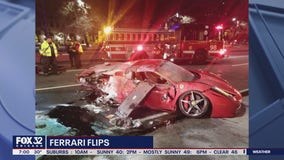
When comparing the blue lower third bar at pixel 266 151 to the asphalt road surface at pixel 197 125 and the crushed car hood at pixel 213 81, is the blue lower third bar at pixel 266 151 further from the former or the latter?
the crushed car hood at pixel 213 81

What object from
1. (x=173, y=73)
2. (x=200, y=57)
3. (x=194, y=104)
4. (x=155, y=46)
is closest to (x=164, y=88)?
(x=173, y=73)

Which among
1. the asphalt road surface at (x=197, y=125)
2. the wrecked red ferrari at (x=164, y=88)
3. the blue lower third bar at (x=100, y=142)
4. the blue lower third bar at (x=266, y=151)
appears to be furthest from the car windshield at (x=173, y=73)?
the blue lower third bar at (x=266, y=151)

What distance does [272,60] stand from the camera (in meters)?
3.46

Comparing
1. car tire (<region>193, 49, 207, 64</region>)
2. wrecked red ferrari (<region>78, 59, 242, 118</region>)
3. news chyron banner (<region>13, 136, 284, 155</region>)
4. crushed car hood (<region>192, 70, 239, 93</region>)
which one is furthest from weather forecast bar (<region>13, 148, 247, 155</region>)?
car tire (<region>193, 49, 207, 64</region>)

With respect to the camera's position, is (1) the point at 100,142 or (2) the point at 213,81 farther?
(2) the point at 213,81

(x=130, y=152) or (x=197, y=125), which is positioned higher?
(x=197, y=125)

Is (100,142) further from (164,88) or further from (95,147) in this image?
(164,88)

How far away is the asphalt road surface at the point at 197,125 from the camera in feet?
11.5

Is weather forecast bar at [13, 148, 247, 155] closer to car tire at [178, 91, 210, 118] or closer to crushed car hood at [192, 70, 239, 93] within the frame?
car tire at [178, 91, 210, 118]

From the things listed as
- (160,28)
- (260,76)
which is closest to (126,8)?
(160,28)

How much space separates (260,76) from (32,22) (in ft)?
8.71

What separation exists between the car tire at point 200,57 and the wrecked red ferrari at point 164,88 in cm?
19

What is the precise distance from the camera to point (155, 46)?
375 centimetres

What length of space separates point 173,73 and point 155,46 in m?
0.41
